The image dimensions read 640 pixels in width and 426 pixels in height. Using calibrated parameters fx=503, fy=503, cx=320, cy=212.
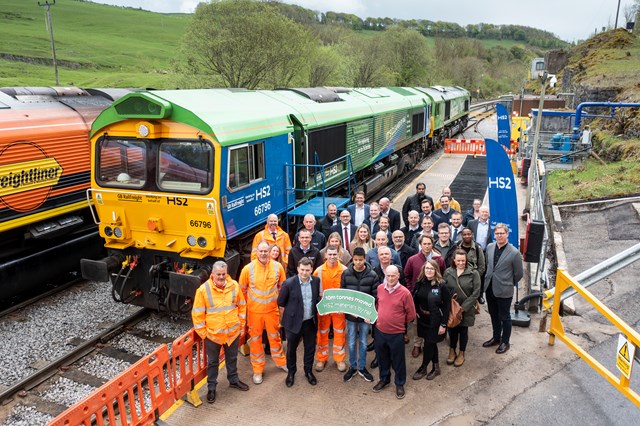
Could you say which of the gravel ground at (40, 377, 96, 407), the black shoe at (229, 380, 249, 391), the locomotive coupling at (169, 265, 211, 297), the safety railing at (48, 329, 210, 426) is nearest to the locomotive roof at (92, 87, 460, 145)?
the locomotive coupling at (169, 265, 211, 297)

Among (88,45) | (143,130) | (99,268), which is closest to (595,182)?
(143,130)

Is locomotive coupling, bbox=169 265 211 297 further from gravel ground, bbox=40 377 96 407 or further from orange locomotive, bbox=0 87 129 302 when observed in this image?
orange locomotive, bbox=0 87 129 302

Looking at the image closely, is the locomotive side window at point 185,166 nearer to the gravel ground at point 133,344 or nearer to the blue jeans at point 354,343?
the gravel ground at point 133,344

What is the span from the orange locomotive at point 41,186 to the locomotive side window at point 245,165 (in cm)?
374

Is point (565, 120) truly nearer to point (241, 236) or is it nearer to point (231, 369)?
point (241, 236)

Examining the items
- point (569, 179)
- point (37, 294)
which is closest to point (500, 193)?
point (37, 294)

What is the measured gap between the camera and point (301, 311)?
622 centimetres

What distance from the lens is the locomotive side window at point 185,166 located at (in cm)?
748

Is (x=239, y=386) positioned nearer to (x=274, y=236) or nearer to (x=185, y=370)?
(x=185, y=370)

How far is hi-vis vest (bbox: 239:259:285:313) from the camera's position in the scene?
250 inches

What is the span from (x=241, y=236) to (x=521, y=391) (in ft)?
15.6

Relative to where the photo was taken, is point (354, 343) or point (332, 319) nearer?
point (354, 343)

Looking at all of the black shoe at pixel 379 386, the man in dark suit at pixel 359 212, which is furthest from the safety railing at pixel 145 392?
the man in dark suit at pixel 359 212

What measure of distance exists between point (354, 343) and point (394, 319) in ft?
2.81
